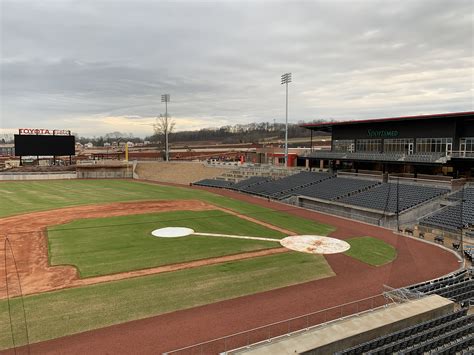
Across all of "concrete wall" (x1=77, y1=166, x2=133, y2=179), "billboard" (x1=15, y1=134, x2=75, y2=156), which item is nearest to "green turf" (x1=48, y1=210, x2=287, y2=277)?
"concrete wall" (x1=77, y1=166, x2=133, y2=179)

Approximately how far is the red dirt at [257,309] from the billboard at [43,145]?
75.5 m

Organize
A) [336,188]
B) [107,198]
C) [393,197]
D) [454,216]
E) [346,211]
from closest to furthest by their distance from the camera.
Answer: [454,216]
[393,197]
[346,211]
[336,188]
[107,198]

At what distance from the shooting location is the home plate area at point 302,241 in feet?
84.4

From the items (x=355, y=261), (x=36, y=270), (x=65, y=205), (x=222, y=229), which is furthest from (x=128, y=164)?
(x=355, y=261)

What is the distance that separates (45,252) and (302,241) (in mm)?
19931

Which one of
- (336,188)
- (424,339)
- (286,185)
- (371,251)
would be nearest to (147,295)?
(424,339)

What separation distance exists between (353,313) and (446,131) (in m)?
34.8

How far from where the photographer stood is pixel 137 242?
2673 centimetres

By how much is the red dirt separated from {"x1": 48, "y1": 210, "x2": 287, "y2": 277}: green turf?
6880 mm

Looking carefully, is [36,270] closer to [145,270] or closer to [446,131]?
[145,270]

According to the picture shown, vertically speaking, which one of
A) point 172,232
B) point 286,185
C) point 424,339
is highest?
point 286,185

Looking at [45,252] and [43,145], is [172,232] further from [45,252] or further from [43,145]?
[43,145]

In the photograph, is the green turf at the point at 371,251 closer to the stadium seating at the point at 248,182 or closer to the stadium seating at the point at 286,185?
the stadium seating at the point at 286,185

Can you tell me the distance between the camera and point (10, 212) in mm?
38156
